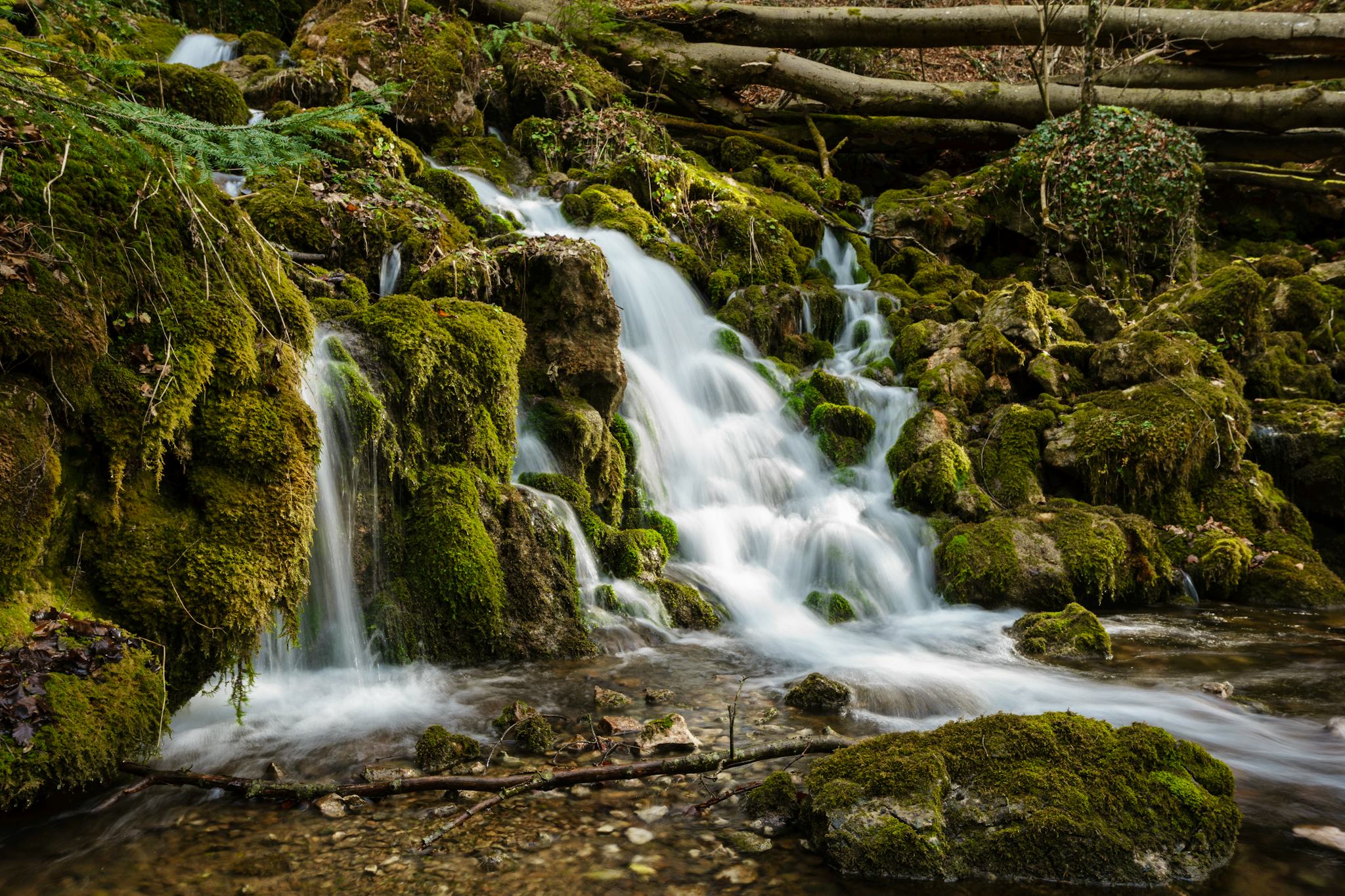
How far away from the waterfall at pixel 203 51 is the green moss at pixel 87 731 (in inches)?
508

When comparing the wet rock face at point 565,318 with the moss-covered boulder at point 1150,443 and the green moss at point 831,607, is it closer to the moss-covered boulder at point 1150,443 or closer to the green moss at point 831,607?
the green moss at point 831,607

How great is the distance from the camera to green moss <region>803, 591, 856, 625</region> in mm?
7301

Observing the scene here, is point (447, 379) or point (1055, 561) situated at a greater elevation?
point (447, 379)

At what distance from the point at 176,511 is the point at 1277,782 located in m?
5.48

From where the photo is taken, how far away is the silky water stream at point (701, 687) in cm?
287

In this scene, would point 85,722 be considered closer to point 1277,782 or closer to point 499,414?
point 499,414

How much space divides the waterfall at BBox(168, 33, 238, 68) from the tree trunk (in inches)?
347

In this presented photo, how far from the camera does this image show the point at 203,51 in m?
13.1

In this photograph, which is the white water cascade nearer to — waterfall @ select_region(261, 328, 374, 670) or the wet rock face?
the wet rock face

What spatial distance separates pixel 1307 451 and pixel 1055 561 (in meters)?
4.66

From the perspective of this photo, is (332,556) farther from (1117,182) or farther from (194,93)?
(1117,182)

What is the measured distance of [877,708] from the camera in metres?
4.84

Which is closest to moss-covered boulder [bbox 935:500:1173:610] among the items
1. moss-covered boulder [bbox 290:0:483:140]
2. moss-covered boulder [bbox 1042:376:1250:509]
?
moss-covered boulder [bbox 1042:376:1250:509]

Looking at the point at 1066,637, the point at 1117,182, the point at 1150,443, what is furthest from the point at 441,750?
the point at 1117,182
